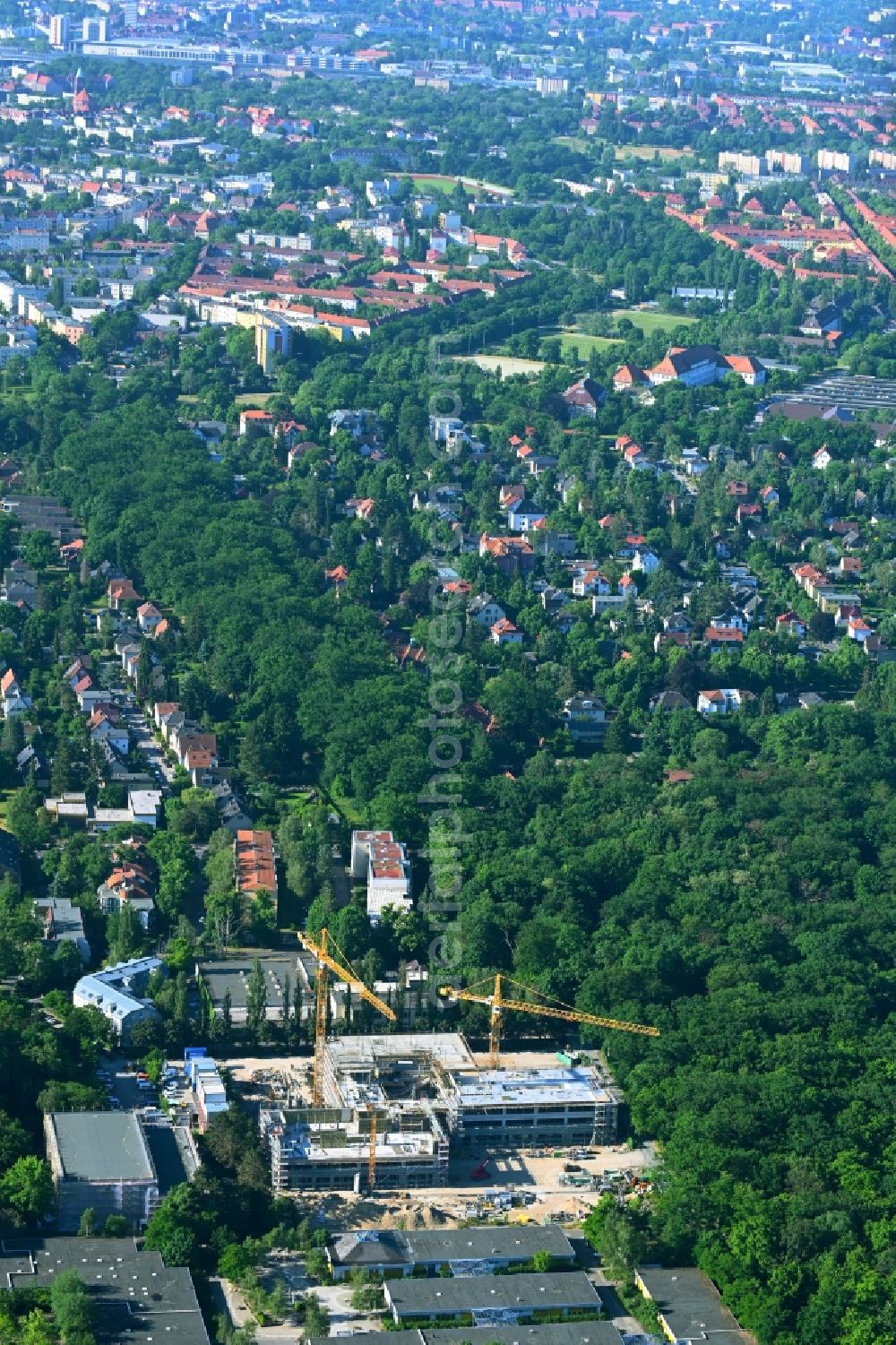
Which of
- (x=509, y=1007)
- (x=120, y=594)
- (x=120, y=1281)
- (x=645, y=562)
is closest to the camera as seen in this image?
(x=120, y=1281)

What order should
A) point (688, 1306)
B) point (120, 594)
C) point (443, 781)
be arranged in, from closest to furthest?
point (688, 1306)
point (443, 781)
point (120, 594)

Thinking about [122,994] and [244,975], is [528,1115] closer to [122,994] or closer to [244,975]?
[244,975]

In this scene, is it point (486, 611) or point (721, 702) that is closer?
point (721, 702)

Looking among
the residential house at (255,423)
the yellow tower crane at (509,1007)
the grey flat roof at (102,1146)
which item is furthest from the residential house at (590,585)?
the grey flat roof at (102,1146)

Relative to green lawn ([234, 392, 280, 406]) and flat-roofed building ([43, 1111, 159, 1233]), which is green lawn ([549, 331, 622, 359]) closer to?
green lawn ([234, 392, 280, 406])

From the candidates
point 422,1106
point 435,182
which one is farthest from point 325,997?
point 435,182

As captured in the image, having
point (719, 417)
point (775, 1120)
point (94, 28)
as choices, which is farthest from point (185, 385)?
point (94, 28)
